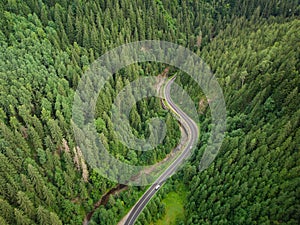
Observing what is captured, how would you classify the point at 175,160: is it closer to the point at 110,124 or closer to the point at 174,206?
the point at 174,206

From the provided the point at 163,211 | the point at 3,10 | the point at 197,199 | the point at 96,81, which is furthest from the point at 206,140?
the point at 3,10

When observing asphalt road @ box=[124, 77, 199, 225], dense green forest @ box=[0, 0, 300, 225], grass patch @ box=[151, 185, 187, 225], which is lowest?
grass patch @ box=[151, 185, 187, 225]

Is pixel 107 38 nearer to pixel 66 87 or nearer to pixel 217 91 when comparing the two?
pixel 66 87

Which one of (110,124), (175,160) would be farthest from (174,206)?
(110,124)

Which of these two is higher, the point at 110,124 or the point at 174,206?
the point at 110,124

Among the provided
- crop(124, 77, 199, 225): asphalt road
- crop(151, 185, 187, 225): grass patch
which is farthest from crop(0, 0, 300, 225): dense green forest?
crop(124, 77, 199, 225): asphalt road

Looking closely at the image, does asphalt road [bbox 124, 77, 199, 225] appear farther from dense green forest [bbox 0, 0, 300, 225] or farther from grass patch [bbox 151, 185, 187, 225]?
grass patch [bbox 151, 185, 187, 225]
